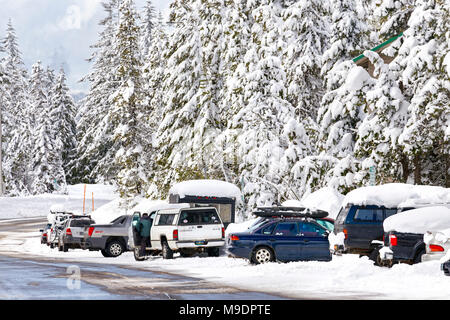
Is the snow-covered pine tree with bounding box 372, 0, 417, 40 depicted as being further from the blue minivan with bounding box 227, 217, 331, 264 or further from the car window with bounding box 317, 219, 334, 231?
the blue minivan with bounding box 227, 217, 331, 264

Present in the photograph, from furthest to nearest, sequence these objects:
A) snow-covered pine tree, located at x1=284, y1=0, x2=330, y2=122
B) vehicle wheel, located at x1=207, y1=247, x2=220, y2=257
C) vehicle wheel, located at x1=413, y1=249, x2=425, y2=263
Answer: snow-covered pine tree, located at x1=284, y1=0, x2=330, y2=122
vehicle wheel, located at x1=207, y1=247, x2=220, y2=257
vehicle wheel, located at x1=413, y1=249, x2=425, y2=263

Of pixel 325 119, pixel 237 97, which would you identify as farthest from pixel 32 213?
pixel 325 119

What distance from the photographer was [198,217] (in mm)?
26172

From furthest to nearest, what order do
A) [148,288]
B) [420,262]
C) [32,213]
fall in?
1. [32,213]
2. [420,262]
3. [148,288]

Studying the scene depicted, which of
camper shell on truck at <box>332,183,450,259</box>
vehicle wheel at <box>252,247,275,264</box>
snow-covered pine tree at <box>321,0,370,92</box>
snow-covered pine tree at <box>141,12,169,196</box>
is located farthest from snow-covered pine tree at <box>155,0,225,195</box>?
vehicle wheel at <box>252,247,275,264</box>

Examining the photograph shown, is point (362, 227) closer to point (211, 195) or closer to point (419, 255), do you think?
point (419, 255)

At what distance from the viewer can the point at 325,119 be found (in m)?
35.6

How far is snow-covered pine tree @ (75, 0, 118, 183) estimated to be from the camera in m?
73.4

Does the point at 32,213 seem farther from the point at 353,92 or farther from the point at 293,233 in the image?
the point at 293,233

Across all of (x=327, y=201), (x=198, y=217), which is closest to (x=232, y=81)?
(x=327, y=201)

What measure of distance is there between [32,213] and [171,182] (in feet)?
105

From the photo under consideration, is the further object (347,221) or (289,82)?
(289,82)

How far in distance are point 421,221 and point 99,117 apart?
58.9m

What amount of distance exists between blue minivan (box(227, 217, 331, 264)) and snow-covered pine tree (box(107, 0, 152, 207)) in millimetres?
33934
